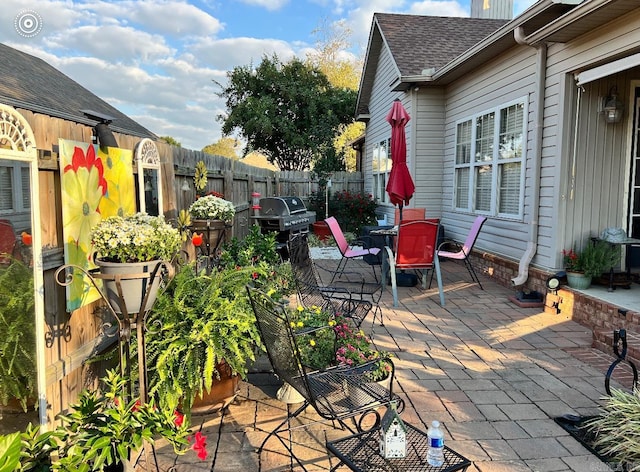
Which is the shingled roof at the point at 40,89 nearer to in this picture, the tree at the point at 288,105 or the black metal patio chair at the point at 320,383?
the black metal patio chair at the point at 320,383

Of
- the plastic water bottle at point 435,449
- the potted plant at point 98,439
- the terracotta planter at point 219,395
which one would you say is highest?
the potted plant at point 98,439

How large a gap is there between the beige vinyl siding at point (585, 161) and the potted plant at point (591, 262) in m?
0.19

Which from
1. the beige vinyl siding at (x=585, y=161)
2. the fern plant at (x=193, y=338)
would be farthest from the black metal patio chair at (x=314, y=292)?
the beige vinyl siding at (x=585, y=161)

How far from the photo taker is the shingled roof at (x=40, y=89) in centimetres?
820

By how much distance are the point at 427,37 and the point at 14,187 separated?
32.2 feet

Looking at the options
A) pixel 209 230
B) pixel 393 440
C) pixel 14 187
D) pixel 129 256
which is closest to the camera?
pixel 14 187

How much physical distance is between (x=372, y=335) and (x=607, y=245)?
273 centimetres

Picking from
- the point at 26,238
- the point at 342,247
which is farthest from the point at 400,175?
the point at 26,238

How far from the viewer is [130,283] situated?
208 centimetres

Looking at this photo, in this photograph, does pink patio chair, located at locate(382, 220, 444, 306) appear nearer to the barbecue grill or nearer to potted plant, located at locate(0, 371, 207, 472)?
the barbecue grill

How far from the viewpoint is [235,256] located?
5754 millimetres

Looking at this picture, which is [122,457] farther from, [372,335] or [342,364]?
[372,335]

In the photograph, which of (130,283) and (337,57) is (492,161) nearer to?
(130,283)

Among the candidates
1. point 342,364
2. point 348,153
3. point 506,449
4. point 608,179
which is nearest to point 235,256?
point 342,364
